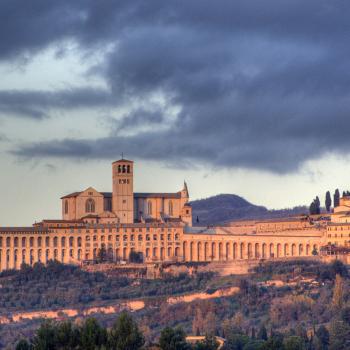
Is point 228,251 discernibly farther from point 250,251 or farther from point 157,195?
point 157,195

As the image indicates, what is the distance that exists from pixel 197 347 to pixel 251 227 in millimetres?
60137

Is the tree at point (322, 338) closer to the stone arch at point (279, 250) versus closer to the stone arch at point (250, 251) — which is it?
the stone arch at point (279, 250)

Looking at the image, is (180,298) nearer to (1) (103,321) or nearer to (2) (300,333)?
(1) (103,321)

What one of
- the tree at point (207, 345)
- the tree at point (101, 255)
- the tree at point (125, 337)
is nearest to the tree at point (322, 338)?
the tree at point (207, 345)

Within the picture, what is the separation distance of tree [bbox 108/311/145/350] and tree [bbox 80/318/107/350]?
23.1 inches

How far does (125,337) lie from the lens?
95.0 m

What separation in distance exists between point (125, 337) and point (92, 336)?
243cm

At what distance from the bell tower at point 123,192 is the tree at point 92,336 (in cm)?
5501

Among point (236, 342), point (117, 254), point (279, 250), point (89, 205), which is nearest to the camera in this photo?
point (236, 342)

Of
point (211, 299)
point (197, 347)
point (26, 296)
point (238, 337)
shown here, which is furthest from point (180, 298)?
point (197, 347)

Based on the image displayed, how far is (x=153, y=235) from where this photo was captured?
145 meters

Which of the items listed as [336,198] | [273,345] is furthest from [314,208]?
[273,345]

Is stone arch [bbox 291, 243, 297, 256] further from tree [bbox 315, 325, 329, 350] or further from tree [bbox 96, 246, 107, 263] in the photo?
tree [bbox 315, 325, 329, 350]

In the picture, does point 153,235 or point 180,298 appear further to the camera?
point 153,235
